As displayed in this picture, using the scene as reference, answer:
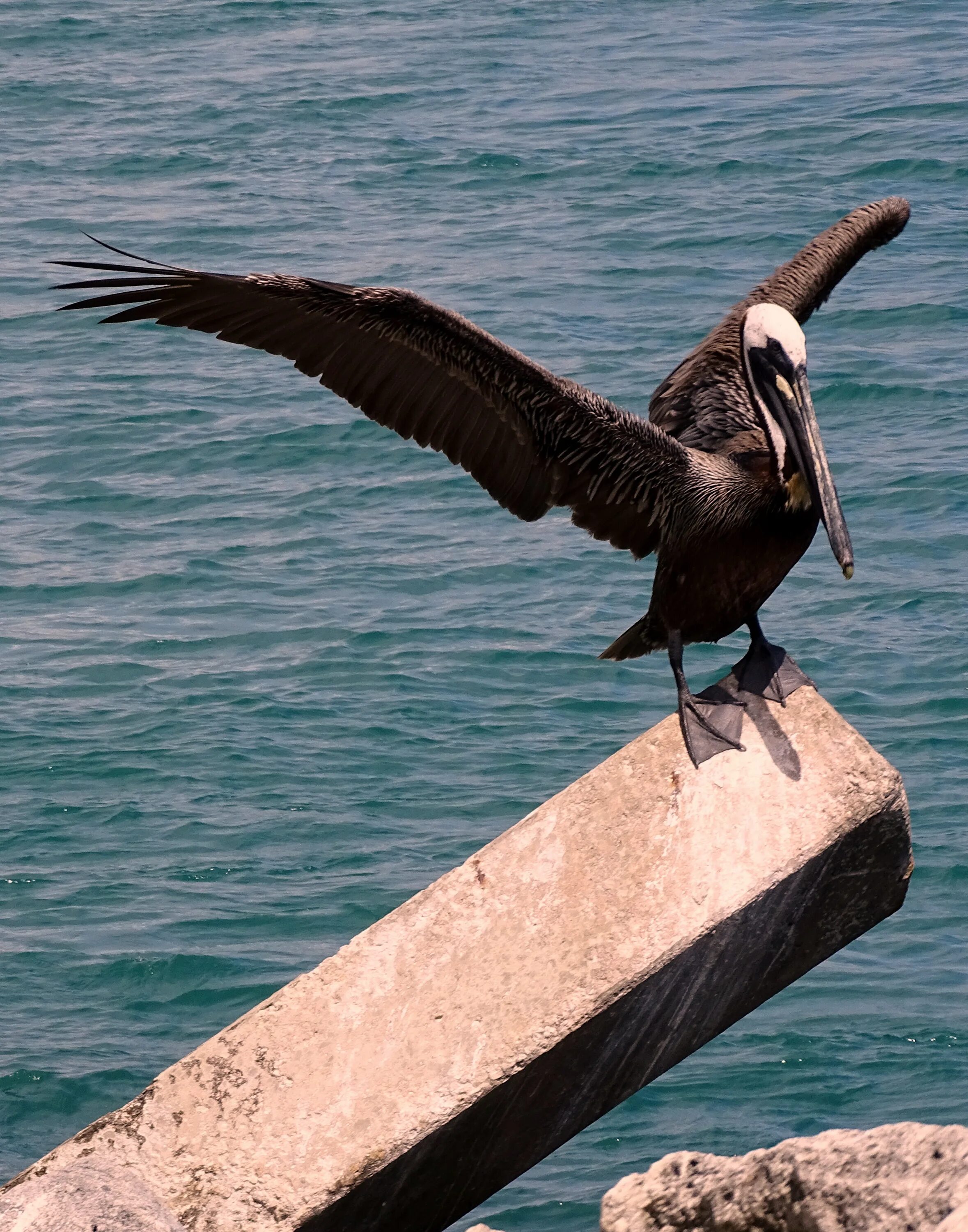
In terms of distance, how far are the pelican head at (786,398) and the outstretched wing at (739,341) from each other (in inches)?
11.1

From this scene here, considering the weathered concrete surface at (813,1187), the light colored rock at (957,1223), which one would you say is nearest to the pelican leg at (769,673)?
the weathered concrete surface at (813,1187)

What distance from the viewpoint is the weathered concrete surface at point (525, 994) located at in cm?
458

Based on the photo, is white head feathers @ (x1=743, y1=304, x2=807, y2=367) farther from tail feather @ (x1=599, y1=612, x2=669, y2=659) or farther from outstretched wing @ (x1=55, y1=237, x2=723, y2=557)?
tail feather @ (x1=599, y1=612, x2=669, y2=659)

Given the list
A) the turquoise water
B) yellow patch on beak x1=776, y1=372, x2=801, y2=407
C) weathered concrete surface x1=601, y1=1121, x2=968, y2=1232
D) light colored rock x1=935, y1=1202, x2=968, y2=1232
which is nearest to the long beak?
yellow patch on beak x1=776, y1=372, x2=801, y2=407

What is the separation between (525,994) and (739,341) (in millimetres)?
2402

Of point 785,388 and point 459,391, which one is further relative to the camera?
point 459,391

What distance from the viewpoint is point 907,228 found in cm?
1538

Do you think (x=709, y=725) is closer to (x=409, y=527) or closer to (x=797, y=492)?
(x=797, y=492)

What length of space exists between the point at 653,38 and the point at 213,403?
834cm

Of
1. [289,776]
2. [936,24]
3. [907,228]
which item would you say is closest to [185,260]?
[907,228]

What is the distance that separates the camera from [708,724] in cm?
495

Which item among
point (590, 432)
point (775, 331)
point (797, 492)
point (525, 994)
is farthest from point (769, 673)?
point (525, 994)

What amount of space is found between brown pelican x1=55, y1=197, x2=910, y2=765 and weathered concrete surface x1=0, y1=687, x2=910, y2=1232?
54 cm

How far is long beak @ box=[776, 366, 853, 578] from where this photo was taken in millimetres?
5102
